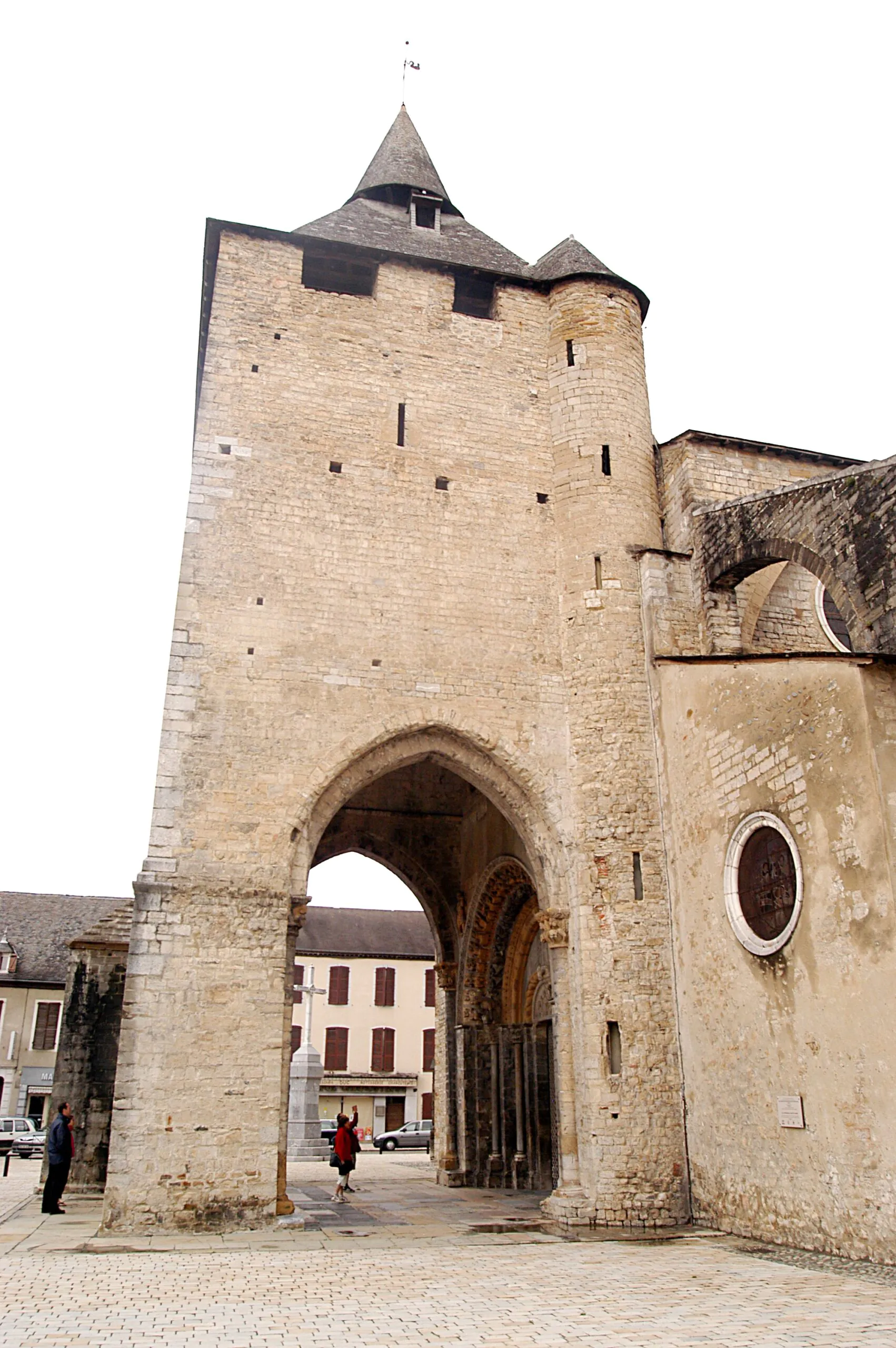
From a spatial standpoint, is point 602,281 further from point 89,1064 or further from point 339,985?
point 339,985

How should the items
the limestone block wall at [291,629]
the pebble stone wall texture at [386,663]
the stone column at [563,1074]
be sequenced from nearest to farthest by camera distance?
the limestone block wall at [291,629], the pebble stone wall texture at [386,663], the stone column at [563,1074]

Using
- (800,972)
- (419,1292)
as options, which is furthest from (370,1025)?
(419,1292)

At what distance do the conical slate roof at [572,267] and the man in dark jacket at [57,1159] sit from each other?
34.5ft

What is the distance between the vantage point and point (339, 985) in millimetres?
27266

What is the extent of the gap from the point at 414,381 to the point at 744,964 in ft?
23.5

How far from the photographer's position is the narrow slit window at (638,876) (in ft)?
29.9

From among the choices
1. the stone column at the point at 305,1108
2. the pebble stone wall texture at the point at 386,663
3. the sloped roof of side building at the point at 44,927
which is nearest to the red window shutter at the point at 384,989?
the sloped roof of side building at the point at 44,927

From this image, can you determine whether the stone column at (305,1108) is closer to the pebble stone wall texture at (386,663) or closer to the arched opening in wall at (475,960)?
the arched opening in wall at (475,960)

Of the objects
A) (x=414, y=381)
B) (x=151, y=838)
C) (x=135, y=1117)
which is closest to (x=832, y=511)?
(x=414, y=381)

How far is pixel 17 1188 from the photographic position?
1196 centimetres

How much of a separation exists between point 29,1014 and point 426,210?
71.6 feet

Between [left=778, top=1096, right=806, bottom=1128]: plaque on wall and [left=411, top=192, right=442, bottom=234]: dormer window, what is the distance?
11565 millimetres

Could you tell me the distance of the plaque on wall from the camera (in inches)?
268

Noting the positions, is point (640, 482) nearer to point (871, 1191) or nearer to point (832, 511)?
point (832, 511)
